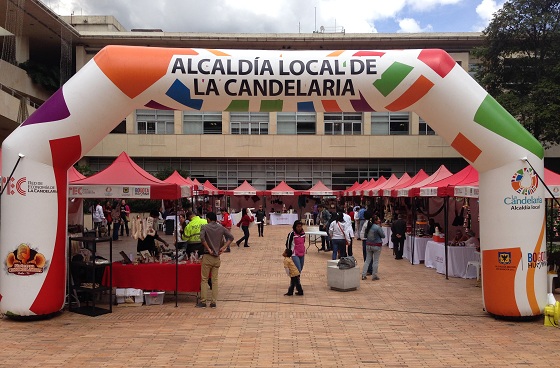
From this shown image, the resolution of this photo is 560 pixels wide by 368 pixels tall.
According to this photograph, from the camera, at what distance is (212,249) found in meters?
9.63

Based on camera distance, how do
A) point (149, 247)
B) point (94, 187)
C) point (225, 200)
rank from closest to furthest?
point (94, 187), point (149, 247), point (225, 200)

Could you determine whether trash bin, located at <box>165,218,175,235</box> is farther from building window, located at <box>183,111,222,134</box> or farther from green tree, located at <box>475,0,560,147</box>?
green tree, located at <box>475,0,560,147</box>

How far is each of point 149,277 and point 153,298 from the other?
1.36 feet

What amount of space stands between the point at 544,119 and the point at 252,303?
24832 millimetres

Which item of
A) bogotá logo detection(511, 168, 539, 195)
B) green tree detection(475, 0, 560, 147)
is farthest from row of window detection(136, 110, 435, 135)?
bogotá logo detection(511, 168, 539, 195)

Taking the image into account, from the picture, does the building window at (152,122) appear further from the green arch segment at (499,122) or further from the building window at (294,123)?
the green arch segment at (499,122)

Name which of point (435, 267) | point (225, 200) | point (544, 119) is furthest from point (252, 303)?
point (225, 200)

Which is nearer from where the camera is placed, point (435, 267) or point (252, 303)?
point (252, 303)

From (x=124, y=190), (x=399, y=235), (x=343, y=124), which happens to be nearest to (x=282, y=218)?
(x=343, y=124)

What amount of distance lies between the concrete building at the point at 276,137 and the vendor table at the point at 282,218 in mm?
8359

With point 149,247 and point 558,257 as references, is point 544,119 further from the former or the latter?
point 149,247

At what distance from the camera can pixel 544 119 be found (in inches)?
1134

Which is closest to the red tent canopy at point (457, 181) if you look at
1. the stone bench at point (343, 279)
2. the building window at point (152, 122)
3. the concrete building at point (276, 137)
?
the stone bench at point (343, 279)

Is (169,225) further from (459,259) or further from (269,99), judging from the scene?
(269,99)
